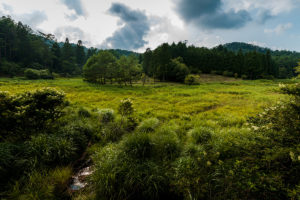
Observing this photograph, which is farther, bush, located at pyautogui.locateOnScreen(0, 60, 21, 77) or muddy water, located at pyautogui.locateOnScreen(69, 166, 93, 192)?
bush, located at pyautogui.locateOnScreen(0, 60, 21, 77)

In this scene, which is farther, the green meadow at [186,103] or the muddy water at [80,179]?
the green meadow at [186,103]

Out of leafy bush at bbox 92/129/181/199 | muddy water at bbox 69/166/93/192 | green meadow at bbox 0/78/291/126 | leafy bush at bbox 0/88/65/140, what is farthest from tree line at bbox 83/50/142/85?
leafy bush at bbox 92/129/181/199

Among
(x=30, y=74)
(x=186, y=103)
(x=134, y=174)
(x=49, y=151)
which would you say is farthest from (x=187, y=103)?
(x=30, y=74)

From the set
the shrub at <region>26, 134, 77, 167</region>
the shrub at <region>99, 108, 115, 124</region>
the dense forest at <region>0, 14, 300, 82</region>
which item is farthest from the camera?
the dense forest at <region>0, 14, 300, 82</region>

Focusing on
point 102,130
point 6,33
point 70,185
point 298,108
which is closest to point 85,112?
point 102,130

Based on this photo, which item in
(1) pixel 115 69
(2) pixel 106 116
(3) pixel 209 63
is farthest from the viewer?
(3) pixel 209 63

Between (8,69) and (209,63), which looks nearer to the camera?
(8,69)

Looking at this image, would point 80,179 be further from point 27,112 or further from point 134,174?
point 27,112

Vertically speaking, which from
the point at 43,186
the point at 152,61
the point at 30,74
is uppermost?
the point at 152,61

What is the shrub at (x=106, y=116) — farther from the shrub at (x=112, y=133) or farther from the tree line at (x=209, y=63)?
the tree line at (x=209, y=63)

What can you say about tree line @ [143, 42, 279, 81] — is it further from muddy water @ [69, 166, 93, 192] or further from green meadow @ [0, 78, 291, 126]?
muddy water @ [69, 166, 93, 192]

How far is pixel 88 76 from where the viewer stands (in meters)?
34.5

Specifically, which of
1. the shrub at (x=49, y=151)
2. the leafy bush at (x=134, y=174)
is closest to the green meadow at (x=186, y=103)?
the leafy bush at (x=134, y=174)

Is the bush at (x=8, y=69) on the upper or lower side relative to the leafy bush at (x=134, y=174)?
upper
